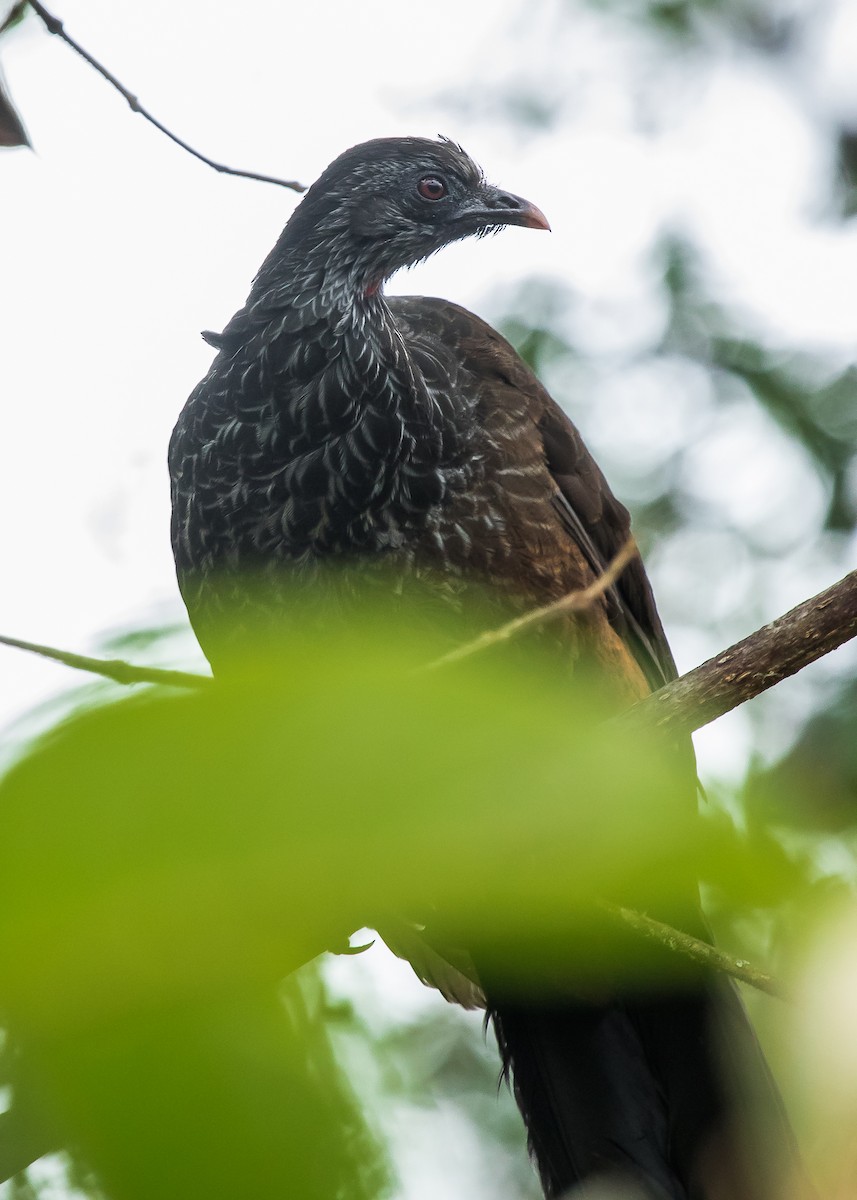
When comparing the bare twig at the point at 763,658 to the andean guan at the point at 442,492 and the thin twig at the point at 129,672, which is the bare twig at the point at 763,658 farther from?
the thin twig at the point at 129,672

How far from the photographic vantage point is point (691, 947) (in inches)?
47.1

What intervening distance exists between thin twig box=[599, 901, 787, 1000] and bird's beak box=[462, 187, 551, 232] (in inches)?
133

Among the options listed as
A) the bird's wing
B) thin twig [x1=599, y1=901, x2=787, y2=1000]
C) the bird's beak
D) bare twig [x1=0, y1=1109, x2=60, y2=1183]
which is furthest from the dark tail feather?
the bird's beak

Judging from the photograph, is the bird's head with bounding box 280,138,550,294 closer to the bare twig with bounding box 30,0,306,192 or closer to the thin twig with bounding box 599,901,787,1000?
the bare twig with bounding box 30,0,306,192

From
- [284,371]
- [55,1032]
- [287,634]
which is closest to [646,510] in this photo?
[284,371]

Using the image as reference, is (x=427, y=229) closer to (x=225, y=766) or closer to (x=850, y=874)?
(x=850, y=874)

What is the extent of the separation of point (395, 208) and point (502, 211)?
1.21 feet

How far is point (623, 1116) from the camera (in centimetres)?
319

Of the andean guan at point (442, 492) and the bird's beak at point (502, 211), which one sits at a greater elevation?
the bird's beak at point (502, 211)

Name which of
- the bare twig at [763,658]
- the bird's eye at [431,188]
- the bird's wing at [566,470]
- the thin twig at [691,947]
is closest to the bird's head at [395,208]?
the bird's eye at [431,188]

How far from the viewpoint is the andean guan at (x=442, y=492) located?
10.5 feet

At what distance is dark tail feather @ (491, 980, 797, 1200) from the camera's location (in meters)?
2.93

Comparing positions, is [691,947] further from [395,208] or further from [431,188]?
[431,188]

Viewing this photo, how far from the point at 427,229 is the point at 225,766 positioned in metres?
3.98
